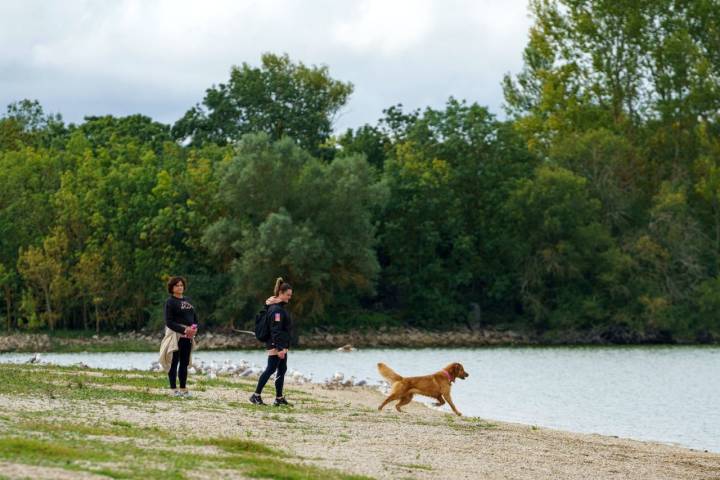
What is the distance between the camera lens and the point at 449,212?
67562 millimetres

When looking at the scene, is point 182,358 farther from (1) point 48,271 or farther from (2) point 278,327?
(1) point 48,271

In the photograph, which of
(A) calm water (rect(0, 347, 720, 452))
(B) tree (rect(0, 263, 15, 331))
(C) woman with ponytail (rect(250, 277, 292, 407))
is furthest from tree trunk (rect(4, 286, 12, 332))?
(C) woman with ponytail (rect(250, 277, 292, 407))

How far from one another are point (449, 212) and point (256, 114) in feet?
52.3

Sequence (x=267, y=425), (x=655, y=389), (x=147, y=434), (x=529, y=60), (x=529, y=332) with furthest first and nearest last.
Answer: (x=529, y=60) < (x=529, y=332) < (x=655, y=389) < (x=267, y=425) < (x=147, y=434)

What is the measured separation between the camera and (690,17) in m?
69.1

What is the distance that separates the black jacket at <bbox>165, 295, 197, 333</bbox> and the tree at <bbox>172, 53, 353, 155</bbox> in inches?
2228

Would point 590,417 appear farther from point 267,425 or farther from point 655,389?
point 267,425

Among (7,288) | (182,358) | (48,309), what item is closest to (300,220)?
(48,309)

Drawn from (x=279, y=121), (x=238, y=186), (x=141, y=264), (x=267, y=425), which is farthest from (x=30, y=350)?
(x=267, y=425)

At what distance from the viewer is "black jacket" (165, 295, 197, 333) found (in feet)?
62.3

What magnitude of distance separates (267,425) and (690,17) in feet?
188

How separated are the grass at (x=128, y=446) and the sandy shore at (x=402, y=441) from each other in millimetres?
157

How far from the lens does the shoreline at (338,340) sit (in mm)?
58844

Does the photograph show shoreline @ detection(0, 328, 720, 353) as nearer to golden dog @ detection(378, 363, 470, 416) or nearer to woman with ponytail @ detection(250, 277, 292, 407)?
golden dog @ detection(378, 363, 470, 416)
